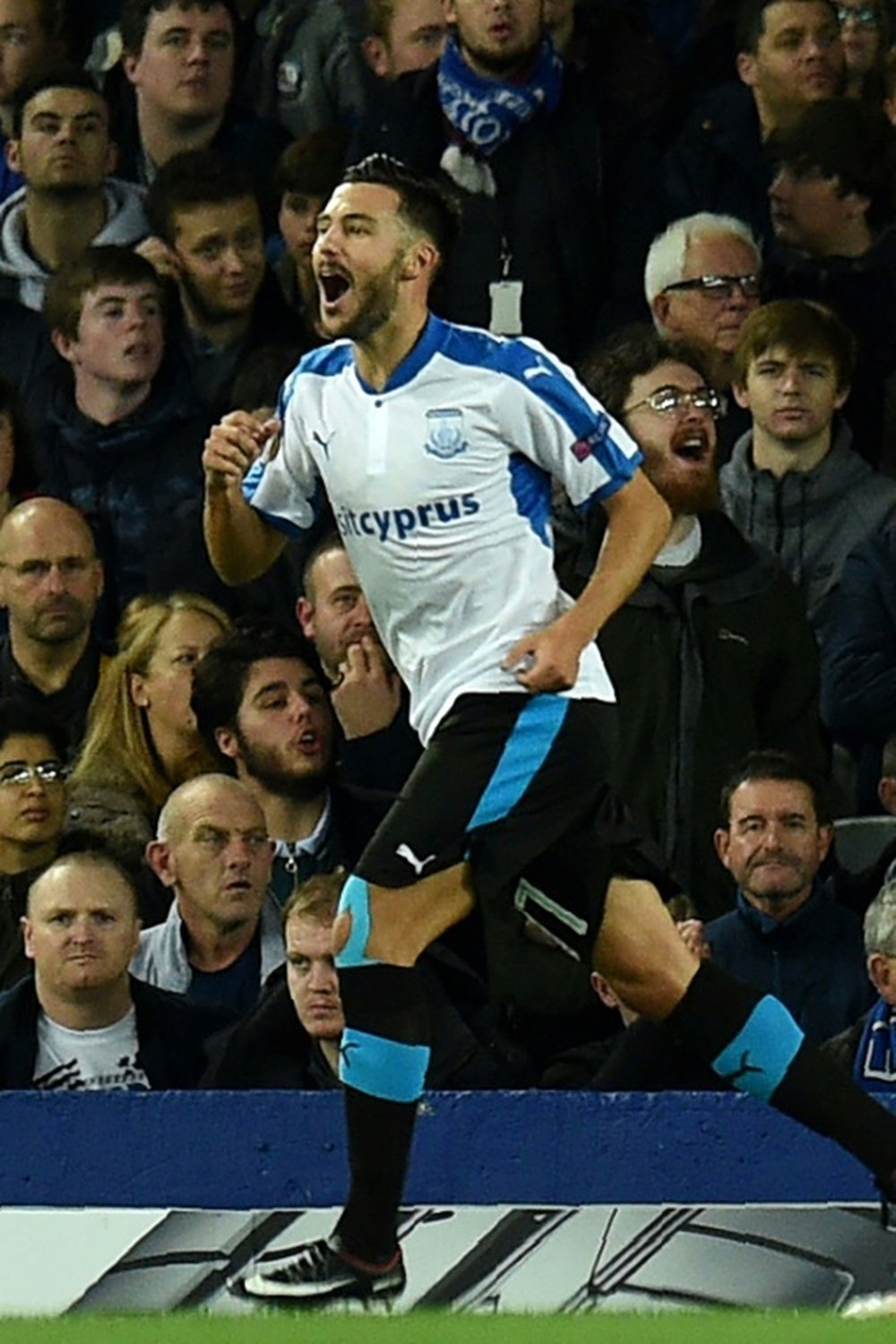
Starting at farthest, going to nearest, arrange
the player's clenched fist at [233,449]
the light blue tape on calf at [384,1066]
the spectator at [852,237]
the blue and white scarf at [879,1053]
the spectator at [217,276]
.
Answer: the spectator at [217,276], the spectator at [852,237], the blue and white scarf at [879,1053], the player's clenched fist at [233,449], the light blue tape on calf at [384,1066]

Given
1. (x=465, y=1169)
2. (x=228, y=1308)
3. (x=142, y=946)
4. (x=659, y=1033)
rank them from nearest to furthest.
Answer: (x=228, y=1308) → (x=465, y=1169) → (x=659, y=1033) → (x=142, y=946)

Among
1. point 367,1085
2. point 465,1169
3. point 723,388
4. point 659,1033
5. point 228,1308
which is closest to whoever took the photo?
point 367,1085

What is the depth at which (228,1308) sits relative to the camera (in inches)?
246

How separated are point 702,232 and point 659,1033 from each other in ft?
7.93

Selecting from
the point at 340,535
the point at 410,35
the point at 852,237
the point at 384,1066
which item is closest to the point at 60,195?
the point at 410,35

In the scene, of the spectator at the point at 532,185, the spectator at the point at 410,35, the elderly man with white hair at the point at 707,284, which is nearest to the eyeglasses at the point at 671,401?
the elderly man with white hair at the point at 707,284

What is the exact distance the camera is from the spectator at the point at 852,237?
28.4 ft

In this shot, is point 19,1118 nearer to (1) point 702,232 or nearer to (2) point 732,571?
(2) point 732,571

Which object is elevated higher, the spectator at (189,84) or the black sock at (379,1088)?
the spectator at (189,84)

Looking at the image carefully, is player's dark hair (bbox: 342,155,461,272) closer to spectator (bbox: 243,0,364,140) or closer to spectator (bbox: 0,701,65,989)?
spectator (bbox: 0,701,65,989)

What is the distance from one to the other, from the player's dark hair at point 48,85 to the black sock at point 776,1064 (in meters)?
4.45

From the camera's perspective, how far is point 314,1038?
7344 millimetres

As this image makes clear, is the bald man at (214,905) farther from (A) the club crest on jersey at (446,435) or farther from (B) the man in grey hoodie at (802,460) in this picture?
(A) the club crest on jersey at (446,435)

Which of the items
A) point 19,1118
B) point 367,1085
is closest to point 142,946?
point 19,1118
